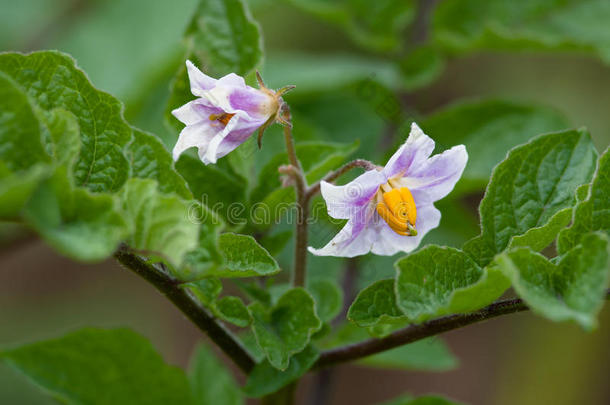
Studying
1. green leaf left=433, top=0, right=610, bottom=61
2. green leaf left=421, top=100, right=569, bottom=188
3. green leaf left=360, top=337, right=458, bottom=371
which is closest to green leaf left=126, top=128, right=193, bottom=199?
green leaf left=360, top=337, right=458, bottom=371

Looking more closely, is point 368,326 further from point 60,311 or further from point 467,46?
point 60,311

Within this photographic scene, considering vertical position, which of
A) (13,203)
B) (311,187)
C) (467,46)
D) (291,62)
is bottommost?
(291,62)

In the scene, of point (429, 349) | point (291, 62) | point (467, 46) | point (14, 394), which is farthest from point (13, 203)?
point (14, 394)

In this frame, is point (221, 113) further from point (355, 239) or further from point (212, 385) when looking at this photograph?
point (212, 385)

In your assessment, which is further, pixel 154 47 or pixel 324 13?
pixel 154 47

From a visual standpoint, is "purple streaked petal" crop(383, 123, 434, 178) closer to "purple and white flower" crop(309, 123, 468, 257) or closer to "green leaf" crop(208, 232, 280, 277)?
"purple and white flower" crop(309, 123, 468, 257)

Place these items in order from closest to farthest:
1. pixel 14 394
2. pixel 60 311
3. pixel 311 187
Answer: pixel 311 187 → pixel 14 394 → pixel 60 311

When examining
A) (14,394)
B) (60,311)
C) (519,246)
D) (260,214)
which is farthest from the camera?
(60,311)

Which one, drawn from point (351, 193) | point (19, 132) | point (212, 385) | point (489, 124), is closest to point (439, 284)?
point (351, 193)
